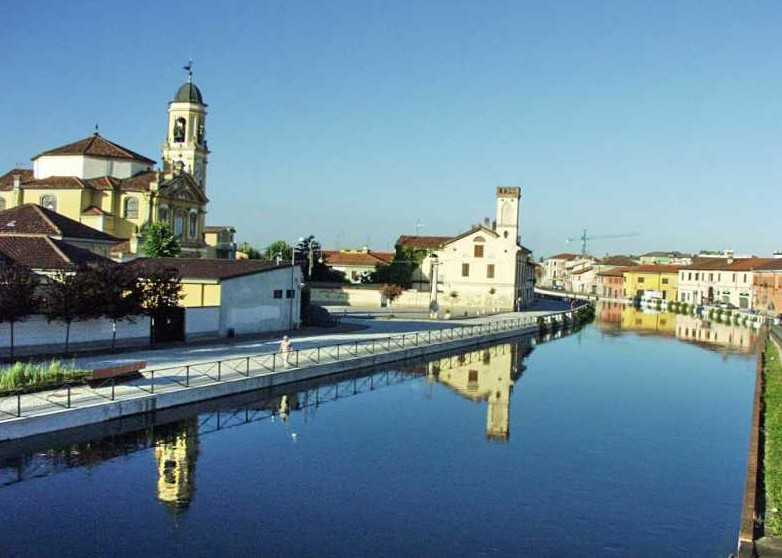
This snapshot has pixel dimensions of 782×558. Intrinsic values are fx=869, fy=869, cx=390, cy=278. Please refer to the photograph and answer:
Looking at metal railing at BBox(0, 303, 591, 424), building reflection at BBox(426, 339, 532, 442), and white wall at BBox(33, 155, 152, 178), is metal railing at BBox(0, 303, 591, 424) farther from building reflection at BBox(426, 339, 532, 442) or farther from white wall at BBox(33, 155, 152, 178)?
white wall at BBox(33, 155, 152, 178)

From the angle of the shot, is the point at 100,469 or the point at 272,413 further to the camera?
the point at 272,413

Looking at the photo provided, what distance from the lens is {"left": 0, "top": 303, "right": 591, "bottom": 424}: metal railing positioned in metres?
20.2

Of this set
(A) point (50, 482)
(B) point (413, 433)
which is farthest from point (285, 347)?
(A) point (50, 482)

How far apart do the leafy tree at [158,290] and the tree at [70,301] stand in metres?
2.90

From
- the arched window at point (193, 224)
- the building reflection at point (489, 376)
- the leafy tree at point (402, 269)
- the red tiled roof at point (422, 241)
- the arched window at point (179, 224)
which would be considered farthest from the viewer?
the red tiled roof at point (422, 241)

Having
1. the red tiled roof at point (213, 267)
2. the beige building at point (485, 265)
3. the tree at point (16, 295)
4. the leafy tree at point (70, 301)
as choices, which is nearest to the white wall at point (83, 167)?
the beige building at point (485, 265)

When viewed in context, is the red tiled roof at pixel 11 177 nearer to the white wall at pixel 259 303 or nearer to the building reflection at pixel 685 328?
the white wall at pixel 259 303

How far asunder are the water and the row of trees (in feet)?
22.1

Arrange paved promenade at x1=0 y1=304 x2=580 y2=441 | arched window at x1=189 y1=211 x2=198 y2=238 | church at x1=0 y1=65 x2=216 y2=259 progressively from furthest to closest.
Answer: arched window at x1=189 y1=211 x2=198 y2=238 < church at x1=0 y1=65 x2=216 y2=259 < paved promenade at x1=0 y1=304 x2=580 y2=441

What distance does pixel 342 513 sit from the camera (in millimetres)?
15922

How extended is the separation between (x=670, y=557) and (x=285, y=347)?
60.1 feet

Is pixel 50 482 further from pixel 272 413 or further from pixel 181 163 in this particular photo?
pixel 181 163

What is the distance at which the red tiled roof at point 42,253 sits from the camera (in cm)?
3397

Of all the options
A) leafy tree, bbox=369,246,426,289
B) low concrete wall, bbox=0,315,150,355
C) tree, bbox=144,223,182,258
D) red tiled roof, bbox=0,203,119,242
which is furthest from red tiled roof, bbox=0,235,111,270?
leafy tree, bbox=369,246,426,289
